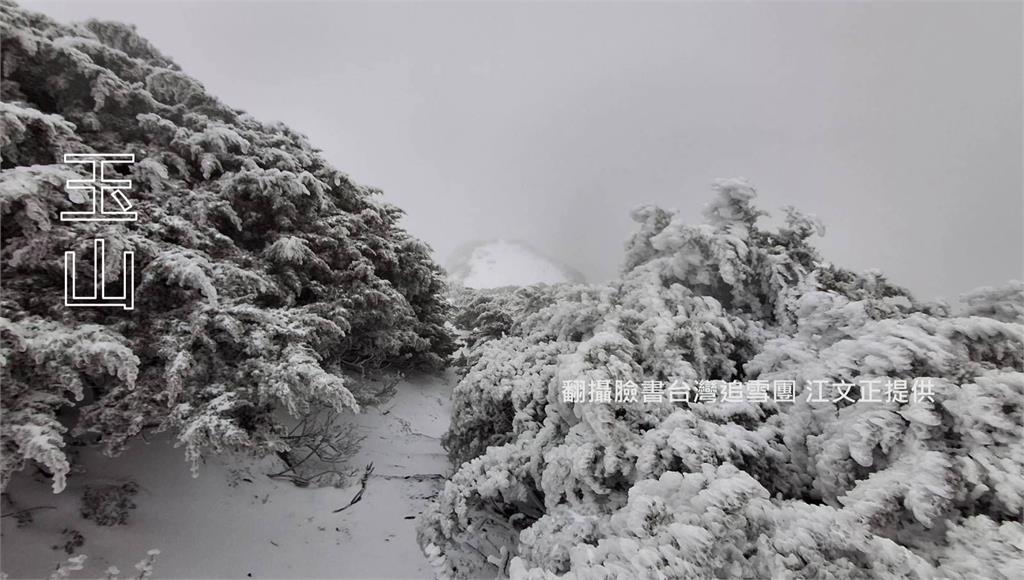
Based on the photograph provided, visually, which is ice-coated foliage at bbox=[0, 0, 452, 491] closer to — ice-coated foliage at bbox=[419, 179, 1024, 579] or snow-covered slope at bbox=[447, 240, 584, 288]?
ice-coated foliage at bbox=[419, 179, 1024, 579]

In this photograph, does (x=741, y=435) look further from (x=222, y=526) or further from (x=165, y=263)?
(x=165, y=263)

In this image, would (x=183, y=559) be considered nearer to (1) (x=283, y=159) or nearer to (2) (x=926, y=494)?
(1) (x=283, y=159)

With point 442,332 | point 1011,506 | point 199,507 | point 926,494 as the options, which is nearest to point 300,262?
point 199,507

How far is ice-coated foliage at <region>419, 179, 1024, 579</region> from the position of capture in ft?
8.19

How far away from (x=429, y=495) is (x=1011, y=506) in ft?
15.6

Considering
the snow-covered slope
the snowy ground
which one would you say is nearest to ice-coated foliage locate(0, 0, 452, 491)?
the snowy ground

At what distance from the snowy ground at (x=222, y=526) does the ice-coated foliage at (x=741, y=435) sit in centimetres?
64

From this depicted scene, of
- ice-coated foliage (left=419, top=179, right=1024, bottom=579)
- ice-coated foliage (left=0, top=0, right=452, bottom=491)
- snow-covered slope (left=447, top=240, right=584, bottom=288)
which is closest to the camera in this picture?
ice-coated foliage (left=419, top=179, right=1024, bottom=579)

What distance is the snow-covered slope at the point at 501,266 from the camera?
137 feet

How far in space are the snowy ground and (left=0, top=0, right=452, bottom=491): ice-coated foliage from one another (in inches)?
15.6

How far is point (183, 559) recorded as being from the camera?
3.88 m

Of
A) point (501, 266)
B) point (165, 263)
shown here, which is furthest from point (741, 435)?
point (501, 266)

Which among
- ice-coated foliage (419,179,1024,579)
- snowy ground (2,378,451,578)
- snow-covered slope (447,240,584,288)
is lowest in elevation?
snowy ground (2,378,451,578)

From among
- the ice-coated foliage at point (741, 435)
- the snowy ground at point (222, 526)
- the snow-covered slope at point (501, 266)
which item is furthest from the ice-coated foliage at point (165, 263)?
the snow-covered slope at point (501, 266)
